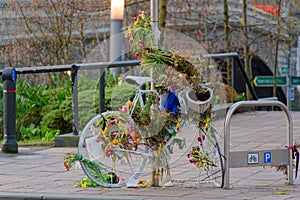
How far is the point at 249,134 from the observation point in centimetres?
1247

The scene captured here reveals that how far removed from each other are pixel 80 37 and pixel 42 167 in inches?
459

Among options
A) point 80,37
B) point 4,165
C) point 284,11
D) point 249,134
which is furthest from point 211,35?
point 4,165

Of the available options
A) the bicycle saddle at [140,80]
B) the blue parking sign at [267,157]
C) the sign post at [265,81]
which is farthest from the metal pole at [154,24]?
the sign post at [265,81]

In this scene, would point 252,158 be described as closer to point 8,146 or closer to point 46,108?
point 8,146

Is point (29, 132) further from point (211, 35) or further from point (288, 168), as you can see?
point (211, 35)

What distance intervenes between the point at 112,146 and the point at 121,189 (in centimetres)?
43

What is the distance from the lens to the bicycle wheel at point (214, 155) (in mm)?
7676

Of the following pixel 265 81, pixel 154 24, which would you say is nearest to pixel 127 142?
pixel 154 24

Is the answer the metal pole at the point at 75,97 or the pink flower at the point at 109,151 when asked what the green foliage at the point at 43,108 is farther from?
the pink flower at the point at 109,151

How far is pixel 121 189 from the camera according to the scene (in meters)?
7.54

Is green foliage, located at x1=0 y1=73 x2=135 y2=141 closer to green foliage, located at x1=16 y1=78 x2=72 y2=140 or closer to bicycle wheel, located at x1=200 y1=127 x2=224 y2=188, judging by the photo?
green foliage, located at x1=16 y1=78 x2=72 y2=140

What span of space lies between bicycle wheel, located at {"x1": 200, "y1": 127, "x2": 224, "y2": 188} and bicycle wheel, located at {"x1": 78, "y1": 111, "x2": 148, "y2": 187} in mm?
625

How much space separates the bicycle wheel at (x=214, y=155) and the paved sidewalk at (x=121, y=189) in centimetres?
12

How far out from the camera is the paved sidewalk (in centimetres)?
715
